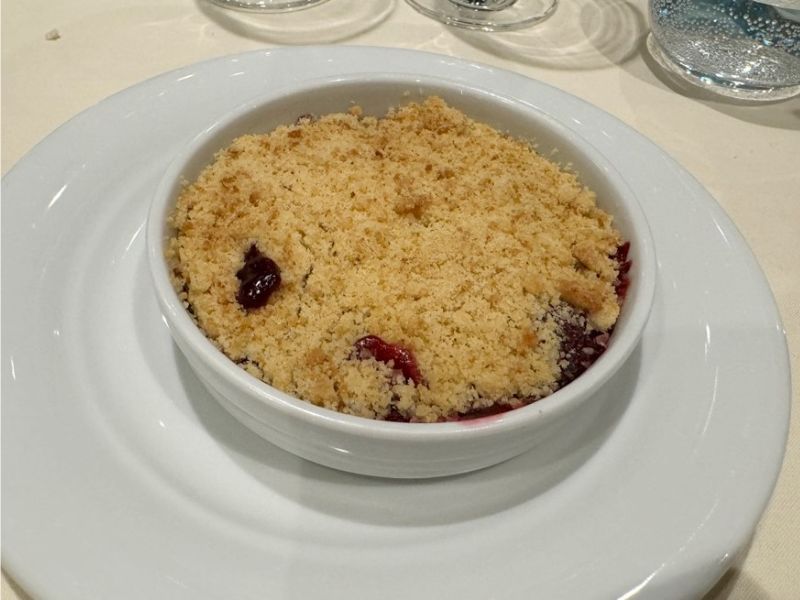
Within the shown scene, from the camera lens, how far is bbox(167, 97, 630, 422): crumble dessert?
0.72 meters

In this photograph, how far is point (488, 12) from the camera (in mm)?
1682

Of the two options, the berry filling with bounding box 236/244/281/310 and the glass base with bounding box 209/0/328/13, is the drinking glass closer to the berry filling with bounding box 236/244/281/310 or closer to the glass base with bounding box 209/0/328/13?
the glass base with bounding box 209/0/328/13

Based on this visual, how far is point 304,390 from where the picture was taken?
0.69 meters

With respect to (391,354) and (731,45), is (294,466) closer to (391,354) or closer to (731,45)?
(391,354)

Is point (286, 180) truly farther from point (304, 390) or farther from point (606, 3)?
point (606, 3)

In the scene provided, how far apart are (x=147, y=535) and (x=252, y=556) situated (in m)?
0.10

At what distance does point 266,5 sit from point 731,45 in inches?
42.5

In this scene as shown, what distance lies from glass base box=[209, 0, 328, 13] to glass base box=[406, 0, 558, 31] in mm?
261

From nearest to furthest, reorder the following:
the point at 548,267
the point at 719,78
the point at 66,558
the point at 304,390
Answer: the point at 66,558
the point at 304,390
the point at 548,267
the point at 719,78

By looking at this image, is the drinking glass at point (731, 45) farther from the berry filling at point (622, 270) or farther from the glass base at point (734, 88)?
the berry filling at point (622, 270)

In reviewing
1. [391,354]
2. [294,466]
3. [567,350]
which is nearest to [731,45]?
[567,350]

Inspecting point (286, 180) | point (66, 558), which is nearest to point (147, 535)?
point (66, 558)

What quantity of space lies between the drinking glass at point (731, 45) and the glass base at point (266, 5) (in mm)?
829

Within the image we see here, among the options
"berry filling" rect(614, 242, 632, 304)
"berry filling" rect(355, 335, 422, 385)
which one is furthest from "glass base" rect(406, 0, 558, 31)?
"berry filling" rect(355, 335, 422, 385)
